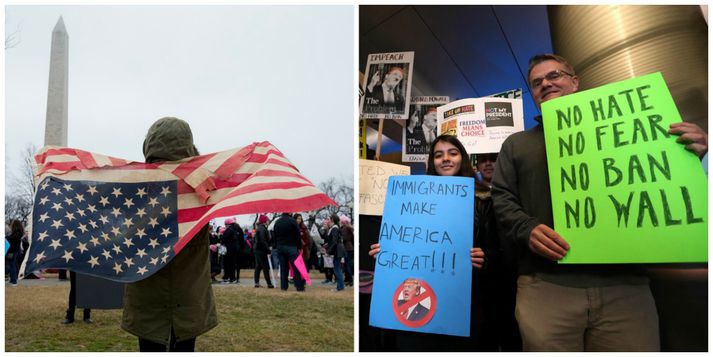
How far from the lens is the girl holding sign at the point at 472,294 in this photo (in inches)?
104

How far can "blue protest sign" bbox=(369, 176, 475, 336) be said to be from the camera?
2.57m

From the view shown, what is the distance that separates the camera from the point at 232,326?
5211 mm

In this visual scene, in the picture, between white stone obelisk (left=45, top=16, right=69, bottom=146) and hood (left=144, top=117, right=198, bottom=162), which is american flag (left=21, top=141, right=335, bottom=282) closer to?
hood (left=144, top=117, right=198, bottom=162)

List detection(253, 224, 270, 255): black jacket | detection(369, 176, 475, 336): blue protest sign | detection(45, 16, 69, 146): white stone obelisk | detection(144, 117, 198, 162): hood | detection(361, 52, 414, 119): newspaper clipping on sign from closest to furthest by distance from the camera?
detection(144, 117, 198, 162): hood < detection(369, 176, 475, 336): blue protest sign < detection(361, 52, 414, 119): newspaper clipping on sign < detection(253, 224, 270, 255): black jacket < detection(45, 16, 69, 146): white stone obelisk

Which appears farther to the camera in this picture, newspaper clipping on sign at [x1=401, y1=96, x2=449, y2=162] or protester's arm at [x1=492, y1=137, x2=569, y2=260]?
newspaper clipping on sign at [x1=401, y1=96, x2=449, y2=162]

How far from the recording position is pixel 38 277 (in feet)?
38.0

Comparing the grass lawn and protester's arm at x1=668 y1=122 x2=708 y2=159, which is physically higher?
protester's arm at x1=668 y1=122 x2=708 y2=159

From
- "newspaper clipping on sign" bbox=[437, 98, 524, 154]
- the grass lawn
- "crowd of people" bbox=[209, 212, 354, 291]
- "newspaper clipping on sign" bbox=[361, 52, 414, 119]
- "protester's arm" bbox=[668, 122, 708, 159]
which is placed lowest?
the grass lawn

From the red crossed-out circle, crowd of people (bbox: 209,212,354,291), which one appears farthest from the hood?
crowd of people (bbox: 209,212,354,291)

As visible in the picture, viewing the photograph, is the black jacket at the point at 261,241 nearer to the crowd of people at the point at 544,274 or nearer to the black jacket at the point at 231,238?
the black jacket at the point at 231,238

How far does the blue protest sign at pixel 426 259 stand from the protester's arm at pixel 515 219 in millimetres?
319

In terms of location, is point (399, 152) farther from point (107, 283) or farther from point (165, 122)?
point (107, 283)

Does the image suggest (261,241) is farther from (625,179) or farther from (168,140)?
(625,179)

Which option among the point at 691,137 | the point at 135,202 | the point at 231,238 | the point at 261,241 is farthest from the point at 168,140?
the point at 231,238
